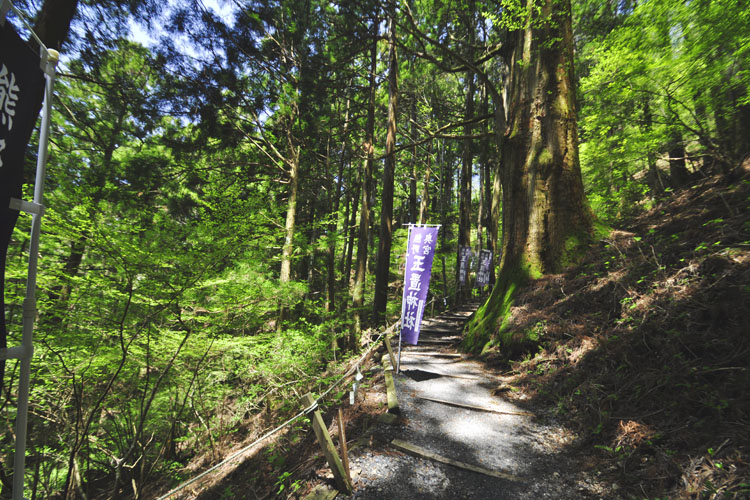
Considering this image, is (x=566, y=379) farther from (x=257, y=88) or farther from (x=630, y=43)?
(x=257, y=88)

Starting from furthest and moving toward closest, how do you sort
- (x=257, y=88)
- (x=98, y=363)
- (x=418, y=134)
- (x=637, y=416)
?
(x=418, y=134), (x=257, y=88), (x=98, y=363), (x=637, y=416)

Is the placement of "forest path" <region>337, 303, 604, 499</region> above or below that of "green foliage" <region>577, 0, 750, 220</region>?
below

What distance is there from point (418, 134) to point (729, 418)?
55.1ft

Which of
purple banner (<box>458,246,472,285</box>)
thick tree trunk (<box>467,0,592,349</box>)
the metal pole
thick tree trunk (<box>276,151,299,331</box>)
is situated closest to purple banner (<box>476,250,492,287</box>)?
purple banner (<box>458,246,472,285</box>)

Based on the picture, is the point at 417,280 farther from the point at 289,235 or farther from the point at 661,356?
the point at 289,235

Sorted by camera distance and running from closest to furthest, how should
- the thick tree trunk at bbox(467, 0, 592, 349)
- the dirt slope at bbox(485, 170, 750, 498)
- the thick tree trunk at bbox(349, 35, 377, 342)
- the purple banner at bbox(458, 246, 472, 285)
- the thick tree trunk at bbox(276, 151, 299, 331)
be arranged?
the dirt slope at bbox(485, 170, 750, 498) → the thick tree trunk at bbox(467, 0, 592, 349) → the thick tree trunk at bbox(276, 151, 299, 331) → the thick tree trunk at bbox(349, 35, 377, 342) → the purple banner at bbox(458, 246, 472, 285)

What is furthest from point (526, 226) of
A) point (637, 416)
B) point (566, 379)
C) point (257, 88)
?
point (257, 88)

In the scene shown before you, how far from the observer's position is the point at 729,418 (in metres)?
2.13

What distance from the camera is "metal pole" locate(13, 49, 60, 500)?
4.69 feet

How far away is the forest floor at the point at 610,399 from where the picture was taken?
2.23 meters

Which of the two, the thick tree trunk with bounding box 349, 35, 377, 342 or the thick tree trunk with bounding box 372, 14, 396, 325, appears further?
the thick tree trunk with bounding box 349, 35, 377, 342

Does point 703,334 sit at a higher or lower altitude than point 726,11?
A: lower

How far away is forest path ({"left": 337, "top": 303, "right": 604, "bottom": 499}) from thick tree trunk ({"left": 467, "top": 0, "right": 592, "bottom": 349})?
6.38ft

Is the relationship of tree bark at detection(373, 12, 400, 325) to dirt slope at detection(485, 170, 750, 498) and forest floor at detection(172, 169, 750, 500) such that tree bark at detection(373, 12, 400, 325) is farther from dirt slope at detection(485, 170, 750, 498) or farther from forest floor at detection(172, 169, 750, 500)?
dirt slope at detection(485, 170, 750, 498)
